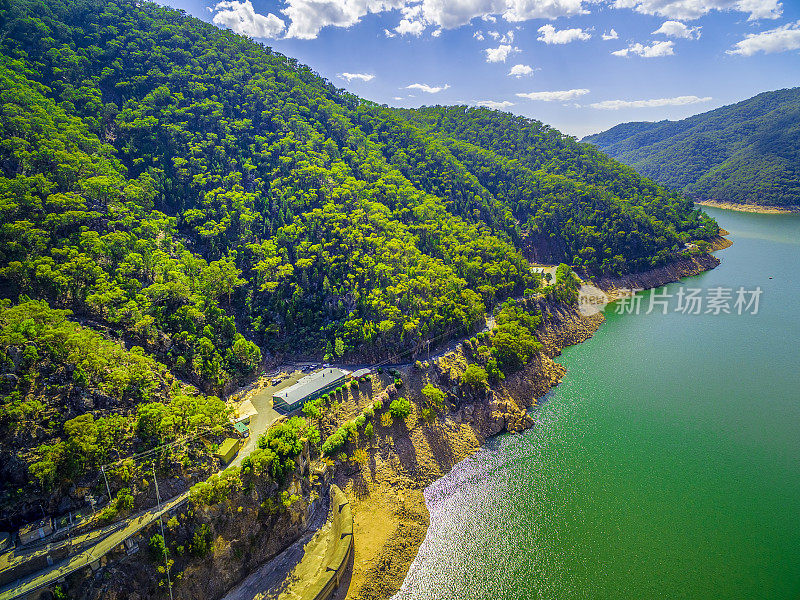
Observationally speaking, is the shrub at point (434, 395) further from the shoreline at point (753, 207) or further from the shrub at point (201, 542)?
the shoreline at point (753, 207)

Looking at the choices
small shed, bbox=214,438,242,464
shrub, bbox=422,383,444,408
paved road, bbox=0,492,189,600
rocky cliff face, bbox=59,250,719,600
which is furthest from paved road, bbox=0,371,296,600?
shrub, bbox=422,383,444,408

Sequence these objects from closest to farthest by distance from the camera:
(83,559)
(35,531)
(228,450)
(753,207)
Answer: (83,559)
(35,531)
(228,450)
(753,207)

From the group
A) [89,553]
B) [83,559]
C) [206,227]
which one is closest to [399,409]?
[89,553]

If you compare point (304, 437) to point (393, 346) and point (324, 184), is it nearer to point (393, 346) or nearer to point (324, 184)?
point (393, 346)

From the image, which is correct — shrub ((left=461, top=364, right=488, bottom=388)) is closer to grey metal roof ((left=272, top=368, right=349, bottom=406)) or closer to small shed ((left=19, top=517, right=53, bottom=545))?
grey metal roof ((left=272, top=368, right=349, bottom=406))

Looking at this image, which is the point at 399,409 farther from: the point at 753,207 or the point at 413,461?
the point at 753,207

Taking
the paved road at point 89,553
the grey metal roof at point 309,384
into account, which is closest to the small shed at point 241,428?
the paved road at point 89,553

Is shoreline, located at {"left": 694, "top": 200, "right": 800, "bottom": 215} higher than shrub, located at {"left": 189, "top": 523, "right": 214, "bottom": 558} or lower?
higher
